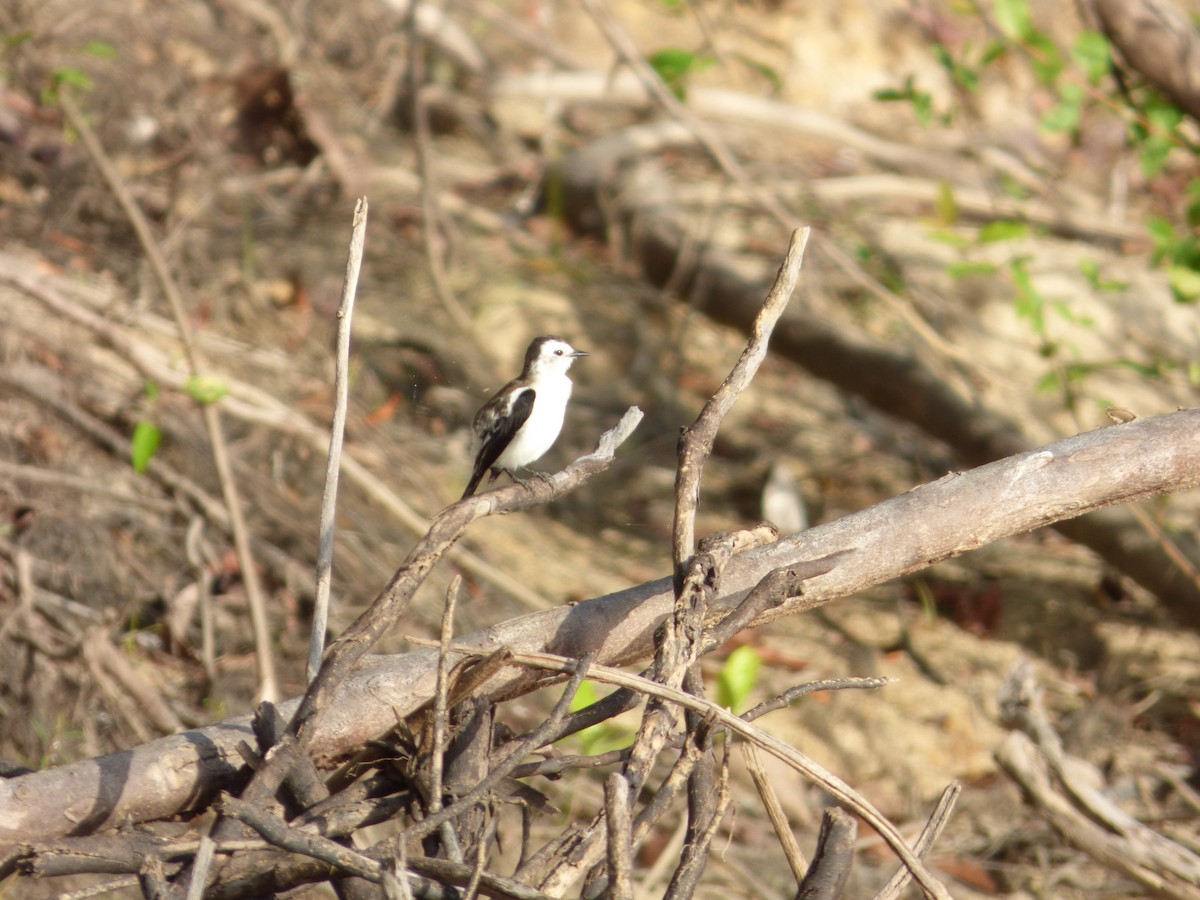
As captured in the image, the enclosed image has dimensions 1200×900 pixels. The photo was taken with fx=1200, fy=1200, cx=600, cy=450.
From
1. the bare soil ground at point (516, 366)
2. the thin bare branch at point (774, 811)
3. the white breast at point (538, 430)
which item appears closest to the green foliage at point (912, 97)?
the bare soil ground at point (516, 366)

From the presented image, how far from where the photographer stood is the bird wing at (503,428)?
3.50m

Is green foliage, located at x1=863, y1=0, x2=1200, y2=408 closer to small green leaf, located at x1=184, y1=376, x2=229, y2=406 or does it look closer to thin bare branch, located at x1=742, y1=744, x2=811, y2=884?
small green leaf, located at x1=184, y1=376, x2=229, y2=406

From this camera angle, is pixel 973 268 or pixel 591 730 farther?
pixel 973 268

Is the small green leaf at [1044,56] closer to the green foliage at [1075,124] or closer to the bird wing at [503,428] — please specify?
the green foliage at [1075,124]

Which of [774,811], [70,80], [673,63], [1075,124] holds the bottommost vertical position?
[1075,124]

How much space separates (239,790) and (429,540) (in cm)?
49

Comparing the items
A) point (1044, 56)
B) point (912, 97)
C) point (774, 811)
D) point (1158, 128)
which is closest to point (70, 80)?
point (912, 97)

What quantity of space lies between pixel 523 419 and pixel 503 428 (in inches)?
2.8

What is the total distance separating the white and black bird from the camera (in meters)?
3.49

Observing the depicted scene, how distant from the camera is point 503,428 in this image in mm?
3516

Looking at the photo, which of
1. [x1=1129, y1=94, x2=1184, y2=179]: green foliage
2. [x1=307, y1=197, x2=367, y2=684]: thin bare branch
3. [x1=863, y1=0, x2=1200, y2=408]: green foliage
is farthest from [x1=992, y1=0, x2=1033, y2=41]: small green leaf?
[x1=307, y1=197, x2=367, y2=684]: thin bare branch

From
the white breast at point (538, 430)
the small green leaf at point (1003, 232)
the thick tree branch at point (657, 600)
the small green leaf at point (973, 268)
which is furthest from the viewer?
the small green leaf at point (973, 268)

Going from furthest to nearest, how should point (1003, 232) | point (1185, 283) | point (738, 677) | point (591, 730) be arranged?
point (1003, 232), point (1185, 283), point (591, 730), point (738, 677)

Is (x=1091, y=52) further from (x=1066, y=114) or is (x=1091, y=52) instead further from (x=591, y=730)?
(x=591, y=730)
